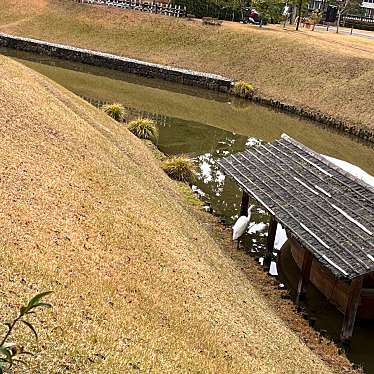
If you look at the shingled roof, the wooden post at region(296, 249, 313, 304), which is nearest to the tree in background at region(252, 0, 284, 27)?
the shingled roof

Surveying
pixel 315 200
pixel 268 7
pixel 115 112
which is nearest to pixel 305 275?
pixel 315 200

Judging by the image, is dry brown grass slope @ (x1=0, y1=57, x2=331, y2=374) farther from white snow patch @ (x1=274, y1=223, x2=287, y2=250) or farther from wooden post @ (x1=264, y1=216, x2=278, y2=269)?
white snow patch @ (x1=274, y1=223, x2=287, y2=250)

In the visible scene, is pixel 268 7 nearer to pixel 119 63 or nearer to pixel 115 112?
pixel 119 63

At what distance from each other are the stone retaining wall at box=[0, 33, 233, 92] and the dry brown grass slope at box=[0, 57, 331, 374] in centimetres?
2869

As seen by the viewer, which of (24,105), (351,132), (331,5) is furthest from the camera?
(331,5)

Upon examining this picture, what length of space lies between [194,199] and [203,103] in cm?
2123

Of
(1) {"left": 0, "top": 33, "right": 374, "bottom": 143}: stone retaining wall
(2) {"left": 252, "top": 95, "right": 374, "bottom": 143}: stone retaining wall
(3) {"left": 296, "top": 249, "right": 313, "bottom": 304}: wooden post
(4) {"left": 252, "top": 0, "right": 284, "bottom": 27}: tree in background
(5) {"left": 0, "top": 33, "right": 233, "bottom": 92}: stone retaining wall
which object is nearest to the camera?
(3) {"left": 296, "top": 249, "right": 313, "bottom": 304}: wooden post

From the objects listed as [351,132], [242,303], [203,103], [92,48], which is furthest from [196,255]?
[92,48]

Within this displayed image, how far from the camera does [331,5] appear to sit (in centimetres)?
7844

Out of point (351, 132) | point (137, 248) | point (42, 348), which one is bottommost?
point (351, 132)

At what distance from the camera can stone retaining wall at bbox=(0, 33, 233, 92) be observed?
46.5 metres

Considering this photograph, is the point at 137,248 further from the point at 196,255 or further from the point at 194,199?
the point at 194,199

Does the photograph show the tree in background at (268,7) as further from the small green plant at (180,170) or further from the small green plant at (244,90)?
the small green plant at (180,170)

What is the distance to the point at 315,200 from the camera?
15742 mm
